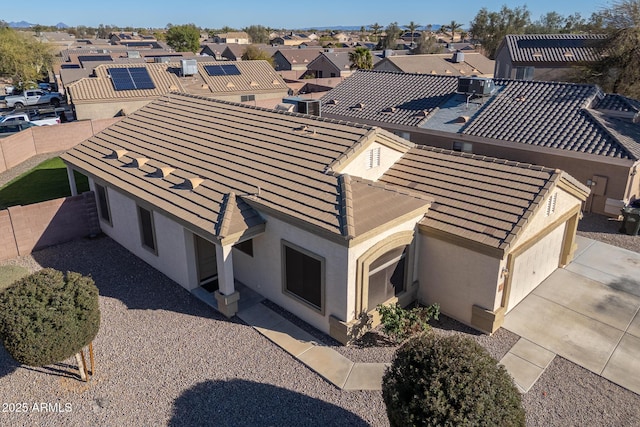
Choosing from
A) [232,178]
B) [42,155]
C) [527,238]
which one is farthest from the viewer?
[42,155]

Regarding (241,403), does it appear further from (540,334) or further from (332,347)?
(540,334)

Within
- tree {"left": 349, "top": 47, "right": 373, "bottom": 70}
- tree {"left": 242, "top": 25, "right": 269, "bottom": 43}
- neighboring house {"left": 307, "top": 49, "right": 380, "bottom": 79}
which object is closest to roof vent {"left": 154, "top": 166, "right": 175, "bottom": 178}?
tree {"left": 349, "top": 47, "right": 373, "bottom": 70}

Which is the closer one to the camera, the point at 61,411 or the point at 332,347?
the point at 61,411

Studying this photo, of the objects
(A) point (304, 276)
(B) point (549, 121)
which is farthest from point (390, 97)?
(A) point (304, 276)

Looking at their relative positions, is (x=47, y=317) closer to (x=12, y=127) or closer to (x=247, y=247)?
(x=247, y=247)

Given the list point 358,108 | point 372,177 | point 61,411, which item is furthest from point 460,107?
point 61,411

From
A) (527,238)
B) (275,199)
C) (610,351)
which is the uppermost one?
(275,199)
